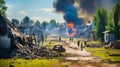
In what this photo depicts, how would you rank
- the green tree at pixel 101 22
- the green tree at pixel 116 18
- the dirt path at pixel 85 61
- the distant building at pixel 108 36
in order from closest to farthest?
the dirt path at pixel 85 61 < the green tree at pixel 116 18 < the distant building at pixel 108 36 < the green tree at pixel 101 22

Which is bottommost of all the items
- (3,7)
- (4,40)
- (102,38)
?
(102,38)

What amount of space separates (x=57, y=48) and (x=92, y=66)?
997 inches

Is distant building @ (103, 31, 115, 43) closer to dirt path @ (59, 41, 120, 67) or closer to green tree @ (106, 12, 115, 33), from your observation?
green tree @ (106, 12, 115, 33)

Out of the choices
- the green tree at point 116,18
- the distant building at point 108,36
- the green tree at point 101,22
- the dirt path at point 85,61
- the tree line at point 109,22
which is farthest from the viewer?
the green tree at point 101,22

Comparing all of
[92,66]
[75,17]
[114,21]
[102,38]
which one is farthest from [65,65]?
[75,17]

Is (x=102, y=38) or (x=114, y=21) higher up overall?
(x=114, y=21)

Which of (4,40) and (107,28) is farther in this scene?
(107,28)

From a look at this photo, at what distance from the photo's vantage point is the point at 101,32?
89.9 metres

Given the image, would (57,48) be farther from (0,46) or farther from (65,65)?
(65,65)

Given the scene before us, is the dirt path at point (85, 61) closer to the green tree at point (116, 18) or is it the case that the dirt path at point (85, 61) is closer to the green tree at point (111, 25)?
the green tree at point (116, 18)

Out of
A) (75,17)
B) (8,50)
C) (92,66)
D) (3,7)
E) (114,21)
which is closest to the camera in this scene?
(92,66)

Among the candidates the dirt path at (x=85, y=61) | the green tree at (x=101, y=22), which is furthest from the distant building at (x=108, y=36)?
the dirt path at (x=85, y=61)

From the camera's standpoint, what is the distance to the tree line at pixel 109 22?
78.6 m

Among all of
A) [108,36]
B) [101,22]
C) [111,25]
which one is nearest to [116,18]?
[111,25]
